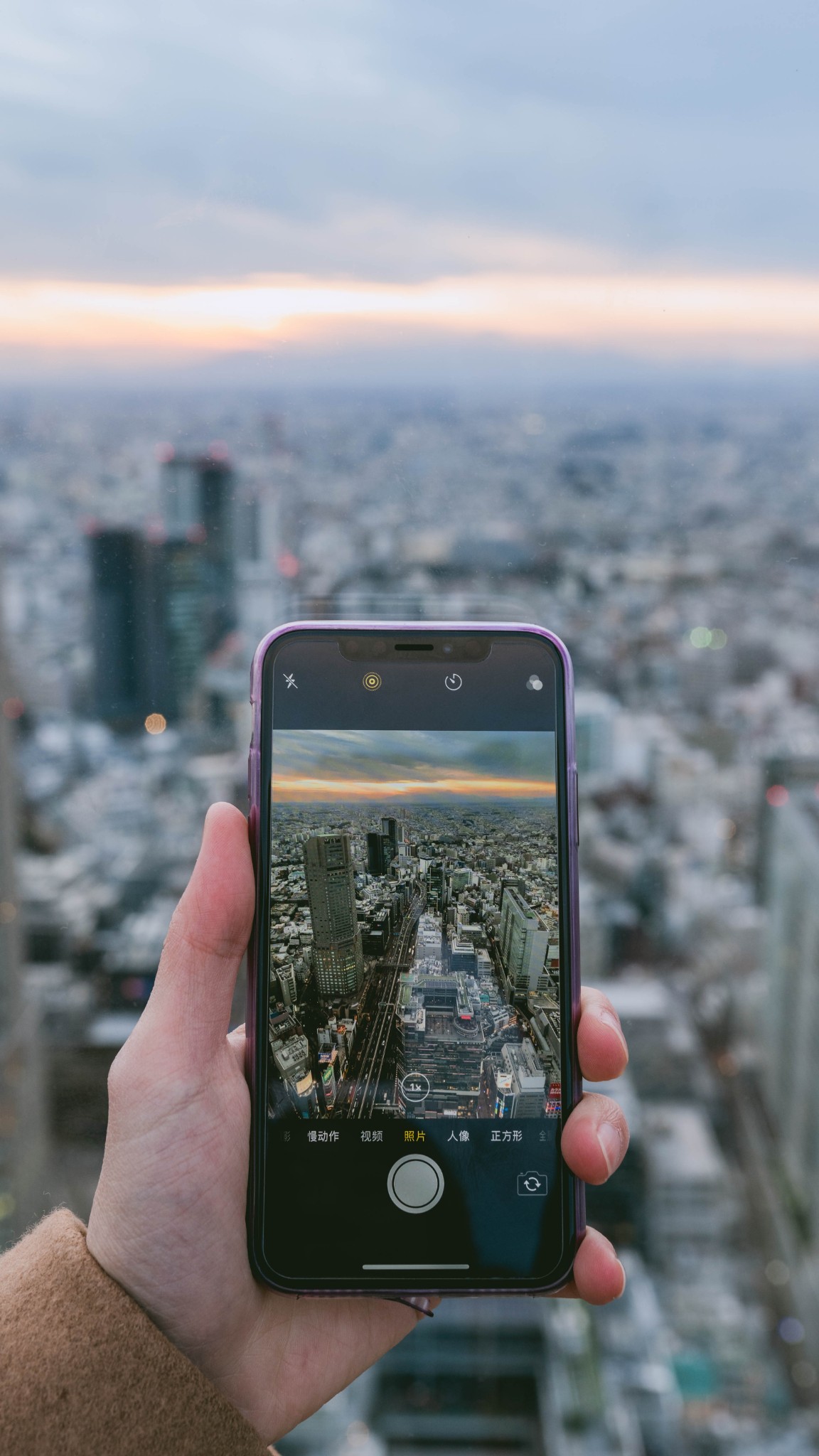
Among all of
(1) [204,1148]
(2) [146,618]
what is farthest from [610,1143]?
(2) [146,618]

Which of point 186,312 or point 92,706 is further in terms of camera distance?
point 92,706

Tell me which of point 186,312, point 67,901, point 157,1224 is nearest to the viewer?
point 157,1224

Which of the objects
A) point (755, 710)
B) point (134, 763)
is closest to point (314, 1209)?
point (134, 763)

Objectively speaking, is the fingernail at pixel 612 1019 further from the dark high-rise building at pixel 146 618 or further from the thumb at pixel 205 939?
the dark high-rise building at pixel 146 618

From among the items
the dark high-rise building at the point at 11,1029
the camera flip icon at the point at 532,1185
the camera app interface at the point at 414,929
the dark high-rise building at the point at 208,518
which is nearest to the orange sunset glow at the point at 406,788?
the camera app interface at the point at 414,929

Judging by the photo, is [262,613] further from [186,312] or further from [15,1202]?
[15,1202]

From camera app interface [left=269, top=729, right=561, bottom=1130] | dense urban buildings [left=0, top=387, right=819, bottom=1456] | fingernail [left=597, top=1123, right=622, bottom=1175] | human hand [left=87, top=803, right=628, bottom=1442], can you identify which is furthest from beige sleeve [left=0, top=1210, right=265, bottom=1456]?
dense urban buildings [left=0, top=387, right=819, bottom=1456]

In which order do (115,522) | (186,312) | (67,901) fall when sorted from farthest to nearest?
1. (67,901)
2. (115,522)
3. (186,312)

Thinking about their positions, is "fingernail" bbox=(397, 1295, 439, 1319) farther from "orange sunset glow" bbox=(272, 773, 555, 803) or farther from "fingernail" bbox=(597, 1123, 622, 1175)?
"orange sunset glow" bbox=(272, 773, 555, 803)
